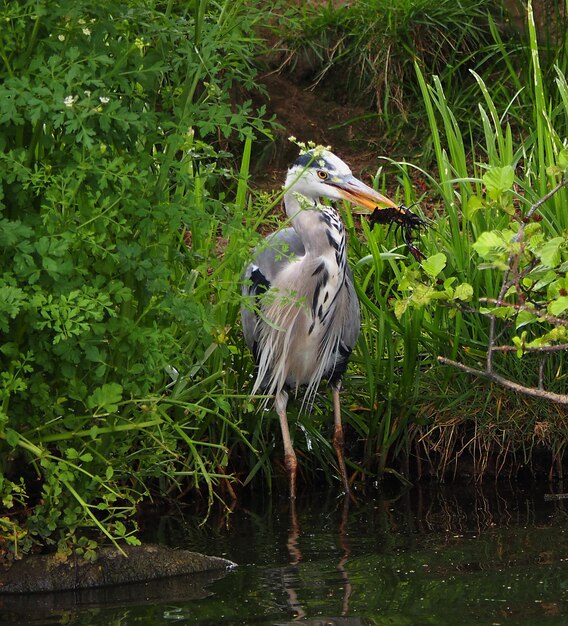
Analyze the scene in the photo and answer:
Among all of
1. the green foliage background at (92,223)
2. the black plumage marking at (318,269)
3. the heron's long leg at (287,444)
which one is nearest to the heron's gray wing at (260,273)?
the black plumage marking at (318,269)

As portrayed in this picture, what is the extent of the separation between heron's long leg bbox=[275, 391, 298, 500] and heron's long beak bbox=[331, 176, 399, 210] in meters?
0.87

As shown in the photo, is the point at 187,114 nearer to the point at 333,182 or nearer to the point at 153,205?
the point at 153,205

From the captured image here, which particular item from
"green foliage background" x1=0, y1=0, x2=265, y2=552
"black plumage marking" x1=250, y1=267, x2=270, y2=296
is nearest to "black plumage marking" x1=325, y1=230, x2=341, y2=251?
"black plumage marking" x1=250, y1=267, x2=270, y2=296

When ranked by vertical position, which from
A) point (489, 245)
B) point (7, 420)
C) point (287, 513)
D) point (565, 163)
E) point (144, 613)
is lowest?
point (287, 513)

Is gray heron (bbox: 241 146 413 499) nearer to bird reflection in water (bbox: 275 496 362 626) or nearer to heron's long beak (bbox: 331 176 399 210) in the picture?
heron's long beak (bbox: 331 176 399 210)

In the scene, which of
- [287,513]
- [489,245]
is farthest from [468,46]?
[489,245]

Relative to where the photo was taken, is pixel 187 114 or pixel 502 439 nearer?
pixel 187 114

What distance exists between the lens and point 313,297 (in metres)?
5.14

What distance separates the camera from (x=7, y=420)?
126 inches

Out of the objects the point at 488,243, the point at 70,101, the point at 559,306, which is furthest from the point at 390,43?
the point at 70,101

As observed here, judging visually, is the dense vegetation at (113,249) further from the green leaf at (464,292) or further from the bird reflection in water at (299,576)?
the bird reflection in water at (299,576)

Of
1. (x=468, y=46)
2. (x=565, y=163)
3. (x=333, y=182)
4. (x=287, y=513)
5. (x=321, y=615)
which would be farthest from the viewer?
(x=468, y=46)

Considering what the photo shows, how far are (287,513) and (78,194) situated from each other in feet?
6.14

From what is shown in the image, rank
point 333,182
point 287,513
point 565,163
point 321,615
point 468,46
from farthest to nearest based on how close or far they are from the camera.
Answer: point 468,46
point 333,182
point 287,513
point 565,163
point 321,615
